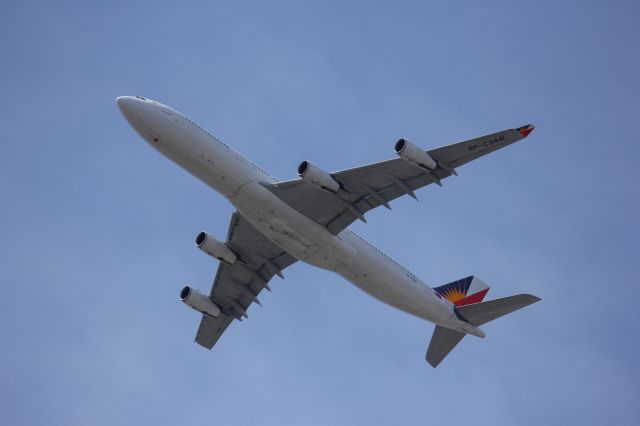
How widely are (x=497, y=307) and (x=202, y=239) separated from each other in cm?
1787

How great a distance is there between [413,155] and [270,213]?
8421 mm

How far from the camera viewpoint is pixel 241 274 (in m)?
52.2

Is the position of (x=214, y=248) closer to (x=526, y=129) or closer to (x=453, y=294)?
(x=453, y=294)

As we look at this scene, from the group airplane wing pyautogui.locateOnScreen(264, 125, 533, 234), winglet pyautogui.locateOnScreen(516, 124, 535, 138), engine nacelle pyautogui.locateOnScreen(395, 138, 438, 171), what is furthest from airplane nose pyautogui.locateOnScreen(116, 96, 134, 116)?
winglet pyautogui.locateOnScreen(516, 124, 535, 138)

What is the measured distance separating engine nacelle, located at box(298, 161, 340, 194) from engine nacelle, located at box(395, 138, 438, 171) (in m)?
4.03

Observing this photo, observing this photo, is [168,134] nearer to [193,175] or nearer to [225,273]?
[193,175]

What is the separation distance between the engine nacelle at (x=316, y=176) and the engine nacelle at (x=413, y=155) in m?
4.03

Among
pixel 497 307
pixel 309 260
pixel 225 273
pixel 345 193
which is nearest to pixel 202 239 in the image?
pixel 225 273

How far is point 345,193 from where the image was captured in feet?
143

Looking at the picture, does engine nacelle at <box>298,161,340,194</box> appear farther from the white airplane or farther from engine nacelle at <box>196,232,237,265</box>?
engine nacelle at <box>196,232,237,265</box>

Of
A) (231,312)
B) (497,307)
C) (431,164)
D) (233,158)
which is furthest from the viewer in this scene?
(231,312)

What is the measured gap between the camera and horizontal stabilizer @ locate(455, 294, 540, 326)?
44.5 m

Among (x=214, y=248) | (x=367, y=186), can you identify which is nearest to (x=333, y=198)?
(x=367, y=186)

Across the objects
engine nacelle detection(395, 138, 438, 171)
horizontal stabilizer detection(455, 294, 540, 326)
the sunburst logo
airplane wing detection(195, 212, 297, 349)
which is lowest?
airplane wing detection(195, 212, 297, 349)
